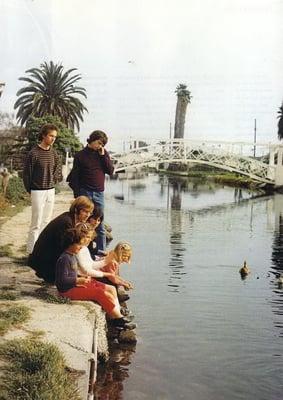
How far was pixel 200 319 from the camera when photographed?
698 cm

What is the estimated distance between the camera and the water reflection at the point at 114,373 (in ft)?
15.0

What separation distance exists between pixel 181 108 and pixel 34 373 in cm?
6670

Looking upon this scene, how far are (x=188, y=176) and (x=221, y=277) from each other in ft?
139

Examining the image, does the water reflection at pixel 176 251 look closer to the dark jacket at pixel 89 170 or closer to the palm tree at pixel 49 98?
the dark jacket at pixel 89 170

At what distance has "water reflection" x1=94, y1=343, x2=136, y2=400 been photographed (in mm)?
4566

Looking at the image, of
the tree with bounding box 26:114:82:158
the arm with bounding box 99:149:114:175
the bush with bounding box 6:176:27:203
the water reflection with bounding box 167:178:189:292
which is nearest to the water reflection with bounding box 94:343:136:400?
the arm with bounding box 99:149:114:175

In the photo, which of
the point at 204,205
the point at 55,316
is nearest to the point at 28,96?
the point at 204,205

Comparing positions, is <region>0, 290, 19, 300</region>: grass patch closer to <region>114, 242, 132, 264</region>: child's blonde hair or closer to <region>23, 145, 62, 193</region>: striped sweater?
<region>114, 242, 132, 264</region>: child's blonde hair

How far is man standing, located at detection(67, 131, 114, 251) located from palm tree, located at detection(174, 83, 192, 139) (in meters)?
59.3

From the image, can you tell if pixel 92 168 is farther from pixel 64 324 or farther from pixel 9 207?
pixel 9 207

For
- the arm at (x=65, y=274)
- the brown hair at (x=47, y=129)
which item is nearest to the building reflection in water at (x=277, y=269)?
the arm at (x=65, y=274)

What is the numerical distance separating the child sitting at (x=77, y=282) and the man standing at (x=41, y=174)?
1.34 meters

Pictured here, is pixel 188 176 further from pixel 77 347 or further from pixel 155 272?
pixel 77 347

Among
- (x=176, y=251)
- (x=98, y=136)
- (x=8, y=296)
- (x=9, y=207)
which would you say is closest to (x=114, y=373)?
(x=8, y=296)
